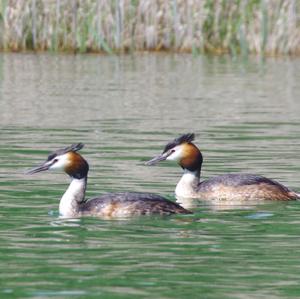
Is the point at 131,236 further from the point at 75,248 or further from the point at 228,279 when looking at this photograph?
the point at 228,279

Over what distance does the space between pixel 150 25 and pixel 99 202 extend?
65.6ft

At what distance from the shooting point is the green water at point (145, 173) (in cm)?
830

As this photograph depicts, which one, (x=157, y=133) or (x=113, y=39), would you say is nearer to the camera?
(x=157, y=133)

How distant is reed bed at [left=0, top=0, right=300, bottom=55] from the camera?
30.1 meters

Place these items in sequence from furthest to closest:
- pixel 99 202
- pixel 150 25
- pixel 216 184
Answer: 1. pixel 150 25
2. pixel 216 184
3. pixel 99 202

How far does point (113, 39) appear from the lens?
31.4 m

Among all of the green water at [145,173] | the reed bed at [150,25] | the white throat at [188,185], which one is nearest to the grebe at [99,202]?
the green water at [145,173]

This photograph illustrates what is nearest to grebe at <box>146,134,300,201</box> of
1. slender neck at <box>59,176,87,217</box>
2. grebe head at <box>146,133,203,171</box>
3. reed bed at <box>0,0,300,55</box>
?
grebe head at <box>146,133,203,171</box>

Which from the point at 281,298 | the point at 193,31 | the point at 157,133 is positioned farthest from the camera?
the point at 193,31

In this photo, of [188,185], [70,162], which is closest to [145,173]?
[188,185]

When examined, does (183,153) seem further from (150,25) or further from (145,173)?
(150,25)

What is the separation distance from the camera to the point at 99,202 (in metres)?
11.0

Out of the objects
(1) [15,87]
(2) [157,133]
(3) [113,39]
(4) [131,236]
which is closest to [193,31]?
(3) [113,39]

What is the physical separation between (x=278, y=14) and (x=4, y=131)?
12970mm
